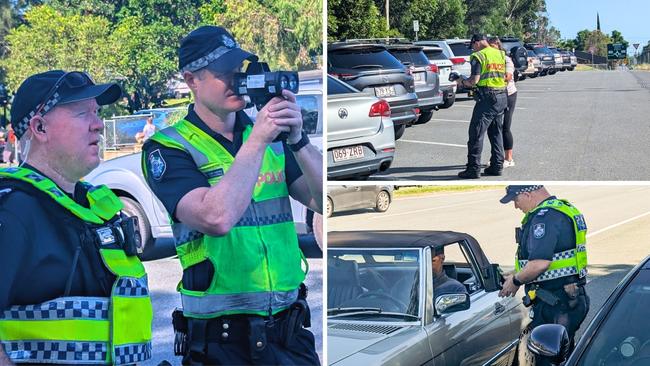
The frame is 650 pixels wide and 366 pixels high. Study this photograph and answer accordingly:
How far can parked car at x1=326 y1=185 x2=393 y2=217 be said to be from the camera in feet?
16.4

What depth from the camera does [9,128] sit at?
11.6 ft

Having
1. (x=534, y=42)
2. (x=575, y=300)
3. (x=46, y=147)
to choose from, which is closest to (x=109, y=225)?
(x=46, y=147)

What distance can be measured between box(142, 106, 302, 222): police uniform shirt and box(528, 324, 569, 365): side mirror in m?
1.34

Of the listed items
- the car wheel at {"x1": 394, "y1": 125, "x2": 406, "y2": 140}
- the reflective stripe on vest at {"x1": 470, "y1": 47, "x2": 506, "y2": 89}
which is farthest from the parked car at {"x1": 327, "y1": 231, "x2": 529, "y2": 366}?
the car wheel at {"x1": 394, "y1": 125, "x2": 406, "y2": 140}

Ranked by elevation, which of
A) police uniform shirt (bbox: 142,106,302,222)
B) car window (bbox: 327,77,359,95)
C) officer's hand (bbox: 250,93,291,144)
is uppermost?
car window (bbox: 327,77,359,95)

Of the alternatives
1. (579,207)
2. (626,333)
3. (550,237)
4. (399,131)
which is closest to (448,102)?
(399,131)

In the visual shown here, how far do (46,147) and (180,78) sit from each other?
70 centimetres

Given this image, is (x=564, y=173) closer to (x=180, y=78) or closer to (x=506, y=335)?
(x=506, y=335)

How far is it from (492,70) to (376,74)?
1.48 meters

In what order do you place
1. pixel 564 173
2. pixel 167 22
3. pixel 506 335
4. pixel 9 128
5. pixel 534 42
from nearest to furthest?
1. pixel 9 128
2. pixel 167 22
3. pixel 506 335
4. pixel 564 173
5. pixel 534 42

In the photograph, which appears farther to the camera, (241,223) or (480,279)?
(480,279)

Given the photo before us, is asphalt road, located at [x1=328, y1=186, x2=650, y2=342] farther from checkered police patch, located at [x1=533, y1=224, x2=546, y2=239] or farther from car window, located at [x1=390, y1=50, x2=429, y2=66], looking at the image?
car window, located at [x1=390, y1=50, x2=429, y2=66]

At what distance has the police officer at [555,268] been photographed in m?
5.26

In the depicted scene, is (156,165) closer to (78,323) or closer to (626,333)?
(78,323)
